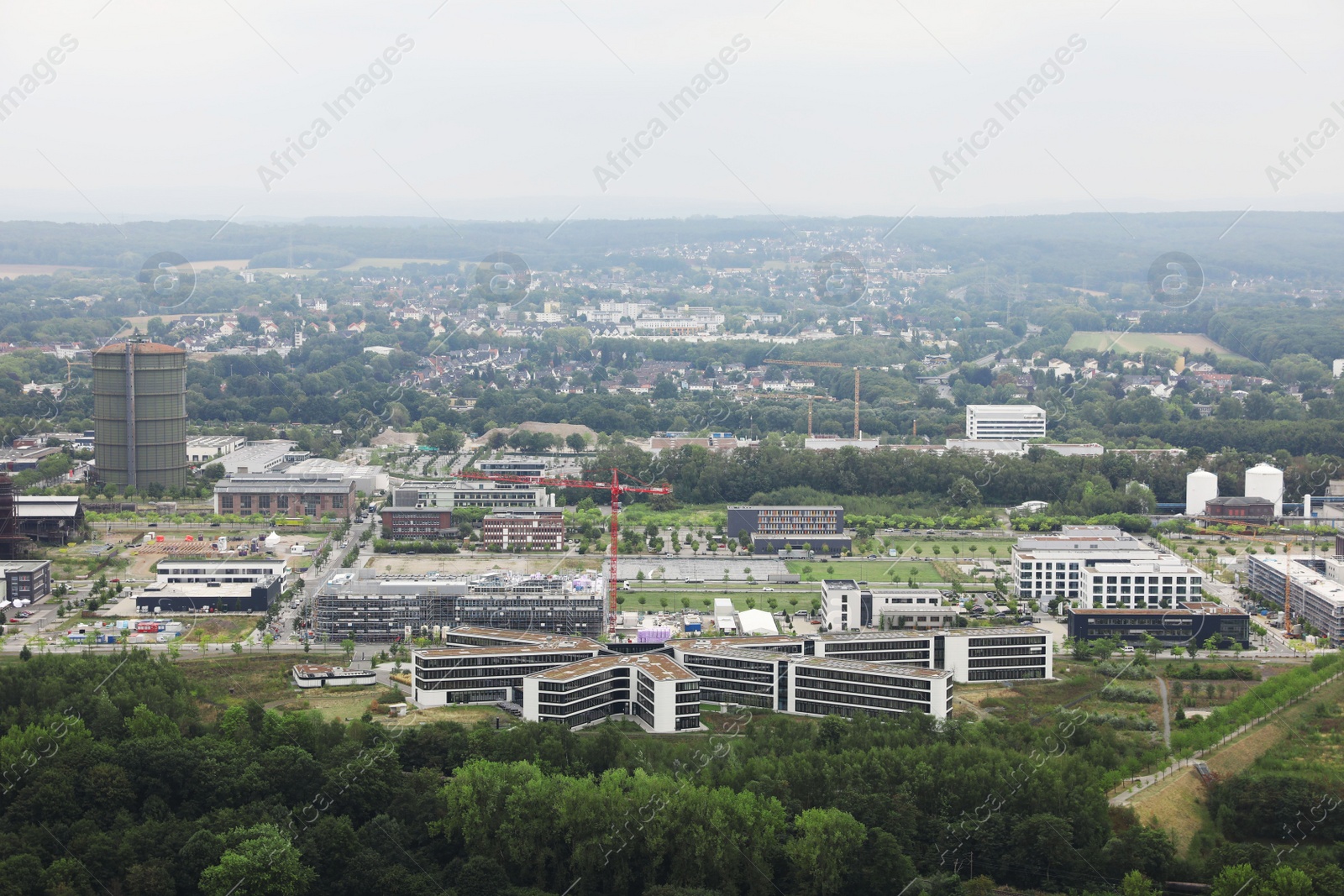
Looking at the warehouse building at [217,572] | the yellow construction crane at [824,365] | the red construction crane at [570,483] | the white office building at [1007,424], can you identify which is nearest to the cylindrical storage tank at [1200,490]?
the white office building at [1007,424]

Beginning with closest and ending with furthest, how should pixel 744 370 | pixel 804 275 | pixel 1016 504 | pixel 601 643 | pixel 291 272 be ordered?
pixel 601 643
pixel 1016 504
pixel 744 370
pixel 804 275
pixel 291 272

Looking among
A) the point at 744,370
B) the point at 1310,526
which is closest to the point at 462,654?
the point at 1310,526

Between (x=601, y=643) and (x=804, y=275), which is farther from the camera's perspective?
(x=804, y=275)

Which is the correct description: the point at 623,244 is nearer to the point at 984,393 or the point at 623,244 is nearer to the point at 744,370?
the point at 744,370

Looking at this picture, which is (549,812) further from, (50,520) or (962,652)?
(50,520)

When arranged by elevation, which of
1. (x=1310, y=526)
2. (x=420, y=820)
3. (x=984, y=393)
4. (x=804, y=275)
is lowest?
(x=420, y=820)

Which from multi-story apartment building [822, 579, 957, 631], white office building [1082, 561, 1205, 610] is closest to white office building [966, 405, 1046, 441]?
white office building [1082, 561, 1205, 610]

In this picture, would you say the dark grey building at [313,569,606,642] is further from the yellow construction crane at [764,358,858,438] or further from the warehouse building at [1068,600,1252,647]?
the yellow construction crane at [764,358,858,438]
